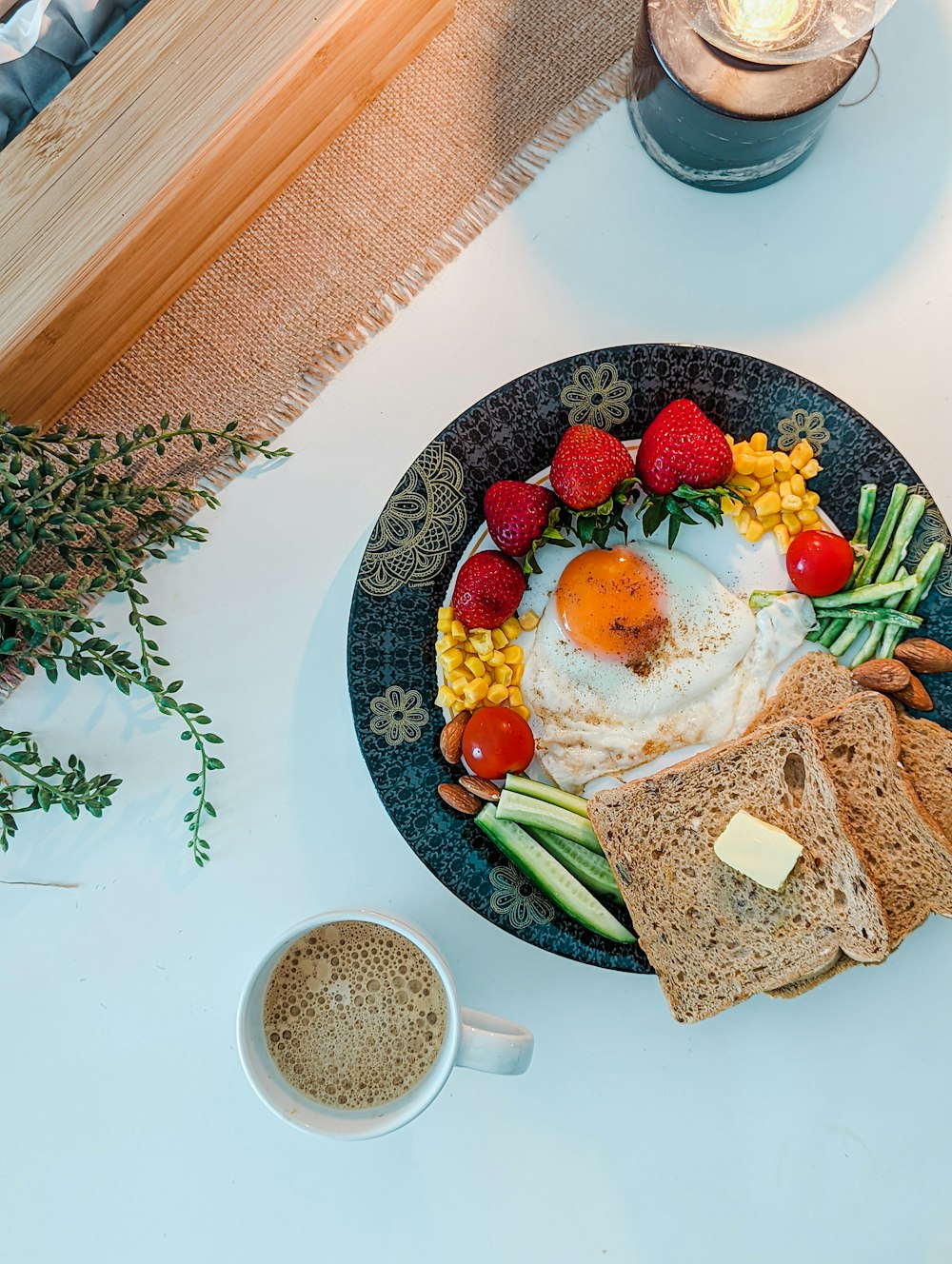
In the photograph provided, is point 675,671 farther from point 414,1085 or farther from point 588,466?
point 414,1085

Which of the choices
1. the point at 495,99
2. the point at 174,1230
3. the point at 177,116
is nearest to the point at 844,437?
the point at 495,99

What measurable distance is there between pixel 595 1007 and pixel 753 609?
81cm

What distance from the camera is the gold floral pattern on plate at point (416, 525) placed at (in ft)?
5.38

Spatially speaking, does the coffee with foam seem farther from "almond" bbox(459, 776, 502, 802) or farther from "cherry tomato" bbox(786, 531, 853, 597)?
"cherry tomato" bbox(786, 531, 853, 597)

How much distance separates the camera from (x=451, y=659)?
165 cm

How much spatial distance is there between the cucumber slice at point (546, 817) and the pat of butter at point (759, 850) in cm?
23

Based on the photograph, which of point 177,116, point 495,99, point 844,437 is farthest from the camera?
point 495,99

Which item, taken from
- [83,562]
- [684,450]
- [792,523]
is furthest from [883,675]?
[83,562]

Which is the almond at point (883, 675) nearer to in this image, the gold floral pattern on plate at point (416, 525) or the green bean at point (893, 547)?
the green bean at point (893, 547)

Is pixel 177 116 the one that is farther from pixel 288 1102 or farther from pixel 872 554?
pixel 288 1102

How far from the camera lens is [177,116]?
149cm

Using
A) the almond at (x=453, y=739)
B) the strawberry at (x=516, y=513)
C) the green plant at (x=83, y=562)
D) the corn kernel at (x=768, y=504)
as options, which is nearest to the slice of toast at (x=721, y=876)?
the almond at (x=453, y=739)

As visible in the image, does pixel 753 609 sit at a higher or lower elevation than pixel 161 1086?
higher

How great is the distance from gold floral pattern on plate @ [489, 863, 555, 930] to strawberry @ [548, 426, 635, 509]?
65 cm
